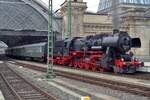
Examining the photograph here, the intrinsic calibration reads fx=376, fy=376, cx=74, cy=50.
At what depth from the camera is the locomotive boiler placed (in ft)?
110

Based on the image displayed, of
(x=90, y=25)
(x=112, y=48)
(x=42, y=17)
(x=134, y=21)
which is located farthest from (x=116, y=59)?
(x=42, y=17)

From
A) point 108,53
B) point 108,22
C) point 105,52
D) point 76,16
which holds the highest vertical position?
point 76,16

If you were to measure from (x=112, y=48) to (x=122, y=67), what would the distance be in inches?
116

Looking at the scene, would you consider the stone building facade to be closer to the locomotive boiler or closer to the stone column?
the stone column

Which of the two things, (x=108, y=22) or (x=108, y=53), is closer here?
A: (x=108, y=53)

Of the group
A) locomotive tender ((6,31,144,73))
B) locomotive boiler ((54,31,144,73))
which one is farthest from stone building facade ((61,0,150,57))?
locomotive boiler ((54,31,144,73))

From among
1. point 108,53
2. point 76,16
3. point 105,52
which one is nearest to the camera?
point 108,53

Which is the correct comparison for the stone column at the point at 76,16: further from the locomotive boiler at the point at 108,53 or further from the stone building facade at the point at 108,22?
the locomotive boiler at the point at 108,53

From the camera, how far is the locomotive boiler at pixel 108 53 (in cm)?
3350

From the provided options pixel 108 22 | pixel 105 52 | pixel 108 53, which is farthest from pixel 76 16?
pixel 108 53

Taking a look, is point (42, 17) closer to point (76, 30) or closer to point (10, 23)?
point (10, 23)

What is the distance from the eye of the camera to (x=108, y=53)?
34781mm

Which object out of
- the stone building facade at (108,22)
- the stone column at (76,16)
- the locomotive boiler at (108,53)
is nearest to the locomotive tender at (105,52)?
the locomotive boiler at (108,53)

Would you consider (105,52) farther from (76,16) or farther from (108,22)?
(108,22)
